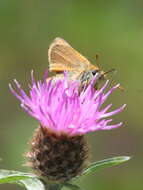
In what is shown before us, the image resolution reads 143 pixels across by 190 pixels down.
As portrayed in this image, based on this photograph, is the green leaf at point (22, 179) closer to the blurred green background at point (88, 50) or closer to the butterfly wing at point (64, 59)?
the butterfly wing at point (64, 59)

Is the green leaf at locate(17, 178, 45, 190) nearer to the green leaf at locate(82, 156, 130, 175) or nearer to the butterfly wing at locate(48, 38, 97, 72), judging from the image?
the green leaf at locate(82, 156, 130, 175)

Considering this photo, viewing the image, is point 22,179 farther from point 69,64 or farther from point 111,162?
point 69,64

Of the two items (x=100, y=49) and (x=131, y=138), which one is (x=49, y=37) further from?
(x=131, y=138)

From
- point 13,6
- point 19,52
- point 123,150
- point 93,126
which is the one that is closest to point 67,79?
point 93,126

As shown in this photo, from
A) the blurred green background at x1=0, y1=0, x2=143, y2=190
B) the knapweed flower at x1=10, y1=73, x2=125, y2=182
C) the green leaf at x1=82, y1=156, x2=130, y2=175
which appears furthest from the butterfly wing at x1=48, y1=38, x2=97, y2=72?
the blurred green background at x1=0, y1=0, x2=143, y2=190

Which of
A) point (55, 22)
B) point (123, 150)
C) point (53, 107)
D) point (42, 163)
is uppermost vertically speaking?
point (55, 22)

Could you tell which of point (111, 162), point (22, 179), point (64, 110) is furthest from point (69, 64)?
point (22, 179)
